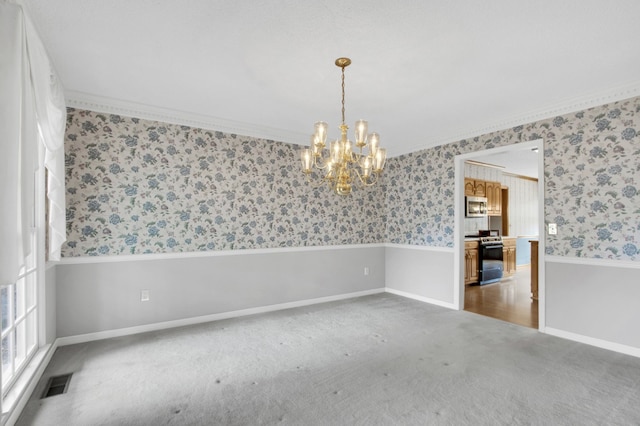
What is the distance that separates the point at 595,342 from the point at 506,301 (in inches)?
71.7

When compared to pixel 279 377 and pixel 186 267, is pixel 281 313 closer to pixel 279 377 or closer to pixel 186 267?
pixel 186 267

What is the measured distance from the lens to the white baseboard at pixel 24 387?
6.65 ft

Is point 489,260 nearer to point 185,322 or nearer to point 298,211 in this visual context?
point 298,211

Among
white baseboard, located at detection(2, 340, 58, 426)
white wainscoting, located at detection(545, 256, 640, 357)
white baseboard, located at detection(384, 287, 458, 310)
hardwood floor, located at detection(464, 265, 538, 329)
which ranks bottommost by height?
hardwood floor, located at detection(464, 265, 538, 329)

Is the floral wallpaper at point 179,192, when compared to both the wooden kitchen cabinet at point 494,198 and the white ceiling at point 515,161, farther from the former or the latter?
the wooden kitchen cabinet at point 494,198

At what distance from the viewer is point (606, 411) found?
7.24 feet

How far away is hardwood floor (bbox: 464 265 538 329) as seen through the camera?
430 cm

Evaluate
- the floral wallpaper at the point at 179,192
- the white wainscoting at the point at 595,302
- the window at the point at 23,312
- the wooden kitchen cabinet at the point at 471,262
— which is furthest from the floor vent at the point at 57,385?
the wooden kitchen cabinet at the point at 471,262

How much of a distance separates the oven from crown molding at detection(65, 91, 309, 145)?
13.9 feet

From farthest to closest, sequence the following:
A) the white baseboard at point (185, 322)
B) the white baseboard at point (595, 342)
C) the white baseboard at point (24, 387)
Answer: the white baseboard at point (185, 322) → the white baseboard at point (595, 342) → the white baseboard at point (24, 387)

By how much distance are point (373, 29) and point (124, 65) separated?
2.13m

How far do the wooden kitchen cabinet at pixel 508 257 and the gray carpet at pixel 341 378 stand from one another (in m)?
3.76

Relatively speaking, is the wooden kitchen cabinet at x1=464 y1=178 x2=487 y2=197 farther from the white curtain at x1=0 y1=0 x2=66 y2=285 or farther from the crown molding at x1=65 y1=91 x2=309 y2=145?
the white curtain at x1=0 y1=0 x2=66 y2=285

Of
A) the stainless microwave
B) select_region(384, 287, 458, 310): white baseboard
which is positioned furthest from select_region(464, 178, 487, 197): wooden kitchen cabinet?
select_region(384, 287, 458, 310): white baseboard
